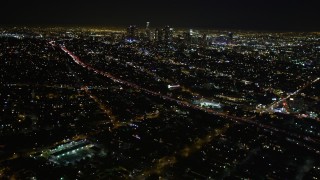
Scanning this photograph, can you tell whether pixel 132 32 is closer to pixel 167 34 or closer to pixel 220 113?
pixel 167 34

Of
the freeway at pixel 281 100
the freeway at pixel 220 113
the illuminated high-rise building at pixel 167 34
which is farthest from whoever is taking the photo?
the illuminated high-rise building at pixel 167 34

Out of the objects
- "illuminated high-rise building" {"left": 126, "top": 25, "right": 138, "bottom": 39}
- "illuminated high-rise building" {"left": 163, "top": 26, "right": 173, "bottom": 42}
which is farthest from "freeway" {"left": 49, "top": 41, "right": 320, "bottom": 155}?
"illuminated high-rise building" {"left": 126, "top": 25, "right": 138, "bottom": 39}

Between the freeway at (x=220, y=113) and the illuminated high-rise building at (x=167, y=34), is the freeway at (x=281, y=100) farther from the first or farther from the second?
the illuminated high-rise building at (x=167, y=34)

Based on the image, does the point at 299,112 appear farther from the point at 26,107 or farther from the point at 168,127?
the point at 26,107

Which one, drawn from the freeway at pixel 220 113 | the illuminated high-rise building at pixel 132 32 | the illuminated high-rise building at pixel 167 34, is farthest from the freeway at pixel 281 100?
the illuminated high-rise building at pixel 132 32

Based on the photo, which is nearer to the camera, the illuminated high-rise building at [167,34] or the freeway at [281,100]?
the freeway at [281,100]

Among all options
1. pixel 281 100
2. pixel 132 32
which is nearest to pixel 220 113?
pixel 281 100

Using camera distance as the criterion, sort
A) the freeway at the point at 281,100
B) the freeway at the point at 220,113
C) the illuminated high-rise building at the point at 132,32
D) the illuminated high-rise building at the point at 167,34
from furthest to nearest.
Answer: the illuminated high-rise building at the point at 132,32
the illuminated high-rise building at the point at 167,34
the freeway at the point at 281,100
the freeway at the point at 220,113

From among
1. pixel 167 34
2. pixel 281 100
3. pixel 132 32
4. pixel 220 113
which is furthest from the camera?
pixel 132 32

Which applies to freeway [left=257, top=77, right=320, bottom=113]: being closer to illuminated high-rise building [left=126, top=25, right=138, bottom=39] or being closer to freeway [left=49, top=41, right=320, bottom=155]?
freeway [left=49, top=41, right=320, bottom=155]

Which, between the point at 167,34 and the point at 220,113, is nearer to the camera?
the point at 220,113

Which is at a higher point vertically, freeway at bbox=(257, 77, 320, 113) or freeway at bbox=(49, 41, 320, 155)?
freeway at bbox=(49, 41, 320, 155)

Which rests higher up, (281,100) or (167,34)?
(167,34)
